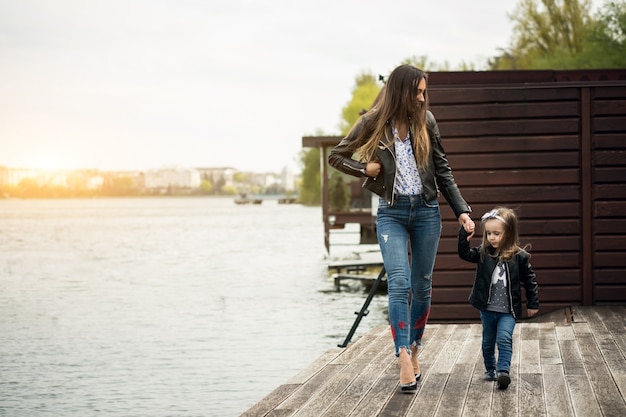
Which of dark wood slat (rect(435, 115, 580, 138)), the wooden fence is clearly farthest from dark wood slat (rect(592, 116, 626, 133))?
dark wood slat (rect(435, 115, 580, 138))

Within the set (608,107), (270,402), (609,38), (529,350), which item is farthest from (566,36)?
(270,402)

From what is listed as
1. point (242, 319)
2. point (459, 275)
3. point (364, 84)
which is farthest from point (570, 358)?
point (364, 84)

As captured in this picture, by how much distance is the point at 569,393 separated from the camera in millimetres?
5531

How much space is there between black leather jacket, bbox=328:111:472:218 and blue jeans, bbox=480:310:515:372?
2.04 feet

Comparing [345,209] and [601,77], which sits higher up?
[601,77]

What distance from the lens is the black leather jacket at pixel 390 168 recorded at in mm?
5613

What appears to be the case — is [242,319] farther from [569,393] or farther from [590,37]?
[590,37]

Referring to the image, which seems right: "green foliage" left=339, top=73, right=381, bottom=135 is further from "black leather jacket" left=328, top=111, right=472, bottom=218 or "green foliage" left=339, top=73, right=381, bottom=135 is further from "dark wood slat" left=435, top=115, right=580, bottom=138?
"black leather jacket" left=328, top=111, right=472, bottom=218

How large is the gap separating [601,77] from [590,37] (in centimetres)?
2706

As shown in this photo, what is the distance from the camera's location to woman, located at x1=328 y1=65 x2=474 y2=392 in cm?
559

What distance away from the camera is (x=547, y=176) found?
385 inches

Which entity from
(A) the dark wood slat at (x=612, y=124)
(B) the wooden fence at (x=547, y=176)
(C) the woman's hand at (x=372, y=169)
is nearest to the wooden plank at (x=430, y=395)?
(C) the woman's hand at (x=372, y=169)

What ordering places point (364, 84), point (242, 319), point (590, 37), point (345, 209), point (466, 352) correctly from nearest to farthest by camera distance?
1. point (466, 352)
2. point (242, 319)
3. point (345, 209)
4. point (590, 37)
5. point (364, 84)

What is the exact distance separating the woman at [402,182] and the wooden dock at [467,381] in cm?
32
